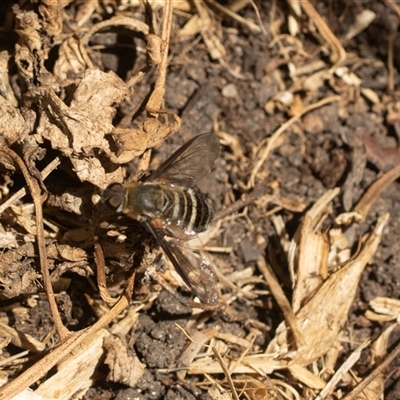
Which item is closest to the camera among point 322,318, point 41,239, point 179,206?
point 41,239

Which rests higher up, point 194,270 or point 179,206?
point 179,206

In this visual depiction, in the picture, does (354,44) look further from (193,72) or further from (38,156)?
(38,156)

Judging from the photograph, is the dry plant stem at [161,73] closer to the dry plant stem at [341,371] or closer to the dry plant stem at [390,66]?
the dry plant stem at [341,371]

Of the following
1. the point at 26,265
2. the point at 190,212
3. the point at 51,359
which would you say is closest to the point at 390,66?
the point at 190,212

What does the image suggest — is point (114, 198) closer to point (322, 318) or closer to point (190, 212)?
point (190, 212)

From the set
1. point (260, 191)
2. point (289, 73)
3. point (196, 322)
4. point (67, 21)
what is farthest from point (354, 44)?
point (196, 322)

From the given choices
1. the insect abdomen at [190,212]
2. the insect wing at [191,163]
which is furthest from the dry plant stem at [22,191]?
the insect abdomen at [190,212]
